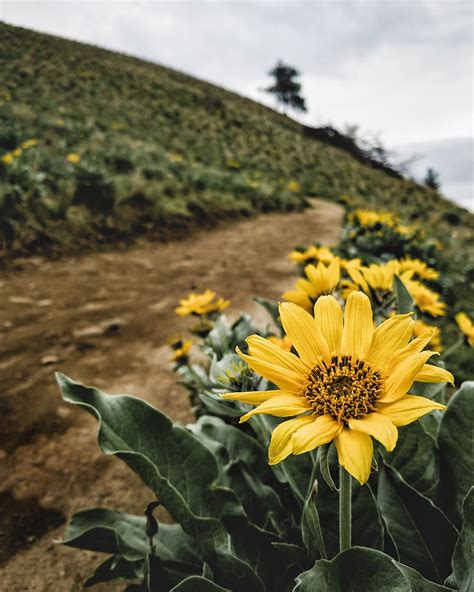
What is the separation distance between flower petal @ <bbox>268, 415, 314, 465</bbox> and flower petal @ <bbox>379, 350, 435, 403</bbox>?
6.2 inches

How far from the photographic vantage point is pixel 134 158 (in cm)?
845

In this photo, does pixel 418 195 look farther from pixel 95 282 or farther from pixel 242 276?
pixel 95 282

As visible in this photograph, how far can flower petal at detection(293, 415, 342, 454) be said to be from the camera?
596mm

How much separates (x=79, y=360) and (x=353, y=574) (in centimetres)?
255

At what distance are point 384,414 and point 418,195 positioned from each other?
1907 cm

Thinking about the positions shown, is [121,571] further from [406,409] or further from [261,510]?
[406,409]

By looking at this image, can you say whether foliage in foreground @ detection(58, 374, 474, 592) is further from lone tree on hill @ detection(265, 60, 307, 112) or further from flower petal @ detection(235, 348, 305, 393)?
lone tree on hill @ detection(265, 60, 307, 112)

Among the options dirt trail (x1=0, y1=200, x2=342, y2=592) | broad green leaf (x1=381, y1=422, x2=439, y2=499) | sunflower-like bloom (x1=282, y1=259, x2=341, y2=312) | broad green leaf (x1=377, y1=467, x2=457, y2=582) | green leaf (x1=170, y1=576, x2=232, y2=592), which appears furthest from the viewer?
dirt trail (x1=0, y1=200, x2=342, y2=592)

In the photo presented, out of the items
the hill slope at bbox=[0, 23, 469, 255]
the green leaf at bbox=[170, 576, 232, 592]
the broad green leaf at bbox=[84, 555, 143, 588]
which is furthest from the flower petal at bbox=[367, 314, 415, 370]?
the hill slope at bbox=[0, 23, 469, 255]

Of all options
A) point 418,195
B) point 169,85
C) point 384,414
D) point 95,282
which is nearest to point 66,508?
point 384,414

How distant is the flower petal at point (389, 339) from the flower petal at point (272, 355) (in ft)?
0.43

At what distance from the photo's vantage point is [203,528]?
1100mm

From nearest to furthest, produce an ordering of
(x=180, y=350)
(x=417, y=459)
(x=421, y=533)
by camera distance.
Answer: (x=421, y=533) → (x=417, y=459) → (x=180, y=350)

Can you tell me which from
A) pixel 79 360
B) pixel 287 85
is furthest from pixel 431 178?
pixel 79 360
